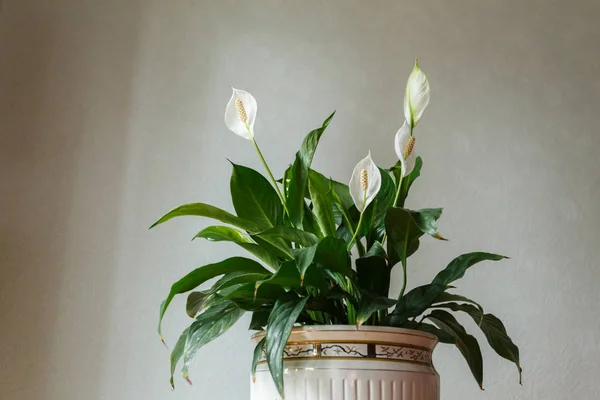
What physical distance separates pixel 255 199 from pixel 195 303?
173mm

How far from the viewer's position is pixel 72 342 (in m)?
1.28

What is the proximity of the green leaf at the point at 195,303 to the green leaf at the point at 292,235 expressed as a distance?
14cm

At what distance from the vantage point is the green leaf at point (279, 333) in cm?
85

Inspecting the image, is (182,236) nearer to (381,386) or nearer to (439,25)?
(381,386)

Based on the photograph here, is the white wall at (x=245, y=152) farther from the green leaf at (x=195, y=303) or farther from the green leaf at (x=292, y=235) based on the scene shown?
the green leaf at (x=292, y=235)

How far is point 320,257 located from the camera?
91 cm

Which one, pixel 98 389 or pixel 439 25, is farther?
pixel 439 25

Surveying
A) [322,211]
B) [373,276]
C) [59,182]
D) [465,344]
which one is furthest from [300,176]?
[59,182]

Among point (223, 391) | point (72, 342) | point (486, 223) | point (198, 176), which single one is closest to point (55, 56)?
point (198, 176)

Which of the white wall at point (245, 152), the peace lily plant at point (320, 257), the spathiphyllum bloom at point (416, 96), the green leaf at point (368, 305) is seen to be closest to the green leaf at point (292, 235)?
the peace lily plant at point (320, 257)

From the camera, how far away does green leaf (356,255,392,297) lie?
0.97 meters

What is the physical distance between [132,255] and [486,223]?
2.33 ft

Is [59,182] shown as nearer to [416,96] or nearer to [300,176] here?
[300,176]

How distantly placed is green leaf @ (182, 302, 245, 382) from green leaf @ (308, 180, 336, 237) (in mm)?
169
